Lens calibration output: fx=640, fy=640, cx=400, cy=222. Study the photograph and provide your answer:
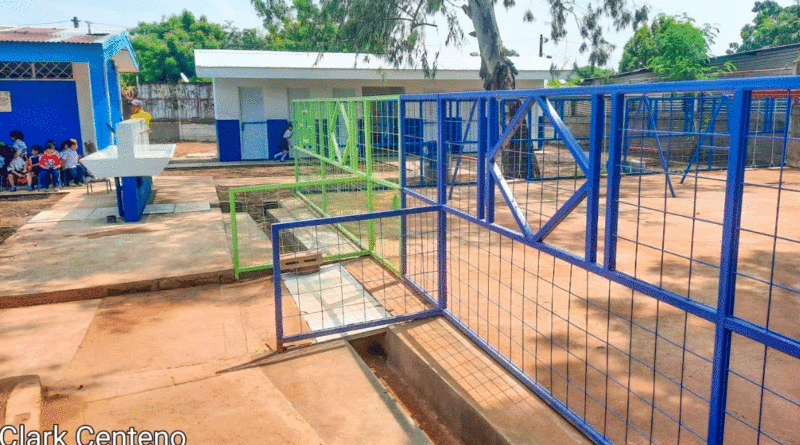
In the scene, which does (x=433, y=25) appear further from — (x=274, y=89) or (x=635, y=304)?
(x=635, y=304)

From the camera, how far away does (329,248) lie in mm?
7152

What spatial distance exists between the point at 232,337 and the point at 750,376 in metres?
3.54

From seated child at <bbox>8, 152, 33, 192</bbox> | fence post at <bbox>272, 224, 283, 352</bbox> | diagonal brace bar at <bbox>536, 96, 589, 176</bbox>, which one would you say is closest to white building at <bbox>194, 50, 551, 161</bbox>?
seated child at <bbox>8, 152, 33, 192</bbox>

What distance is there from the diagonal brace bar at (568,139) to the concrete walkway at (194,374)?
1.65m

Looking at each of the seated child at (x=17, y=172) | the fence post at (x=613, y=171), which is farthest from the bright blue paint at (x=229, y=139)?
the fence post at (x=613, y=171)

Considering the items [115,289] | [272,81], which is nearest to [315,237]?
[115,289]

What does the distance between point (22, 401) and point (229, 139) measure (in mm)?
15095

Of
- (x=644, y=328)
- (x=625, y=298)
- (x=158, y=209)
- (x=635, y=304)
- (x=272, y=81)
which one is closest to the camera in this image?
(x=644, y=328)

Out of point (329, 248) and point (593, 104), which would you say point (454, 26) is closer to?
point (329, 248)

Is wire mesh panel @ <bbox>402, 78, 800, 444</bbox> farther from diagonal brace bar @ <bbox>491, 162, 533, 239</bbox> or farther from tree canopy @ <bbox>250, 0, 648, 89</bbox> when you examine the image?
tree canopy @ <bbox>250, 0, 648, 89</bbox>

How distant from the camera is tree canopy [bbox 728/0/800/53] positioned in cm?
3606

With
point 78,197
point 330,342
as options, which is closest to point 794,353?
point 330,342

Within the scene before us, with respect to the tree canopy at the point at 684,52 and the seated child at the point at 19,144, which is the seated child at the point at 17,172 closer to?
the seated child at the point at 19,144

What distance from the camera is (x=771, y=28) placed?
1503 inches
